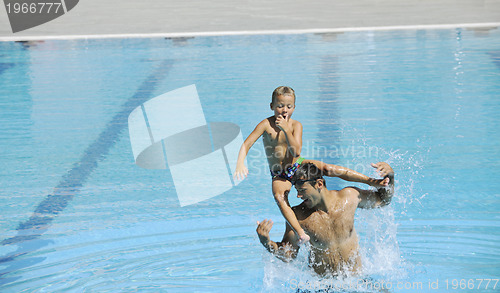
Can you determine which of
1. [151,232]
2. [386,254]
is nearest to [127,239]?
[151,232]

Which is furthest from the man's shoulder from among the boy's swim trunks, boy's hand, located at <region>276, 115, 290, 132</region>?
boy's hand, located at <region>276, 115, 290, 132</region>

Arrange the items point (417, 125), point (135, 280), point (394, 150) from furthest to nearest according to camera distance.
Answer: point (417, 125)
point (394, 150)
point (135, 280)

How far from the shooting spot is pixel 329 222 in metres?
2.98

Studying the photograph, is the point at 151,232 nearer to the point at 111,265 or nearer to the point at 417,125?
the point at 111,265

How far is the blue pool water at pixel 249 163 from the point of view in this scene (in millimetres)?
3748

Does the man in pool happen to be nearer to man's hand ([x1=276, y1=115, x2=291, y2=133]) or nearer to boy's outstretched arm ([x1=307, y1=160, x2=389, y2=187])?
boy's outstretched arm ([x1=307, y1=160, x2=389, y2=187])

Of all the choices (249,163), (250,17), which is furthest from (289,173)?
(250,17)

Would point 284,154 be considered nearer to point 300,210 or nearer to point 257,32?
point 300,210

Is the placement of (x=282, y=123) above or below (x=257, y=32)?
above

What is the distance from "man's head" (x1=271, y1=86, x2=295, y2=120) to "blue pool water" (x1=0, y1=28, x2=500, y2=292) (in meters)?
0.78

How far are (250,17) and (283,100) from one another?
910 centimetres

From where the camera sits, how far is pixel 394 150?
5.66m

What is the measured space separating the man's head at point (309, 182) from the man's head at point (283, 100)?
1.60ft

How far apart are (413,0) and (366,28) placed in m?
1.65
